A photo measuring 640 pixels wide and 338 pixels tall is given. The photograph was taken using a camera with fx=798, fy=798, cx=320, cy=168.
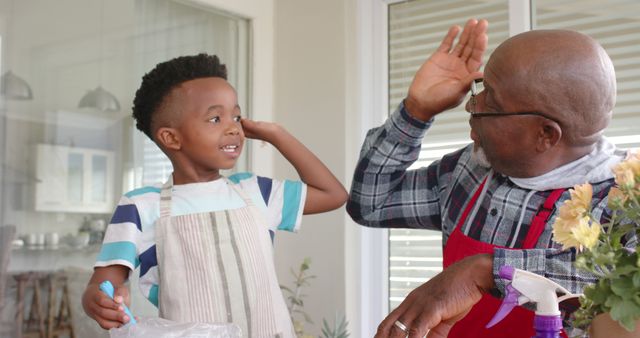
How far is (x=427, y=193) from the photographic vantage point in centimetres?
159

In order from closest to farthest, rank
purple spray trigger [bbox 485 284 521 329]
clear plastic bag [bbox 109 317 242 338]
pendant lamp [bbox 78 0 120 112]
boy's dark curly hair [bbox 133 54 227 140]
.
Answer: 1. purple spray trigger [bbox 485 284 521 329]
2. clear plastic bag [bbox 109 317 242 338]
3. boy's dark curly hair [bbox 133 54 227 140]
4. pendant lamp [bbox 78 0 120 112]

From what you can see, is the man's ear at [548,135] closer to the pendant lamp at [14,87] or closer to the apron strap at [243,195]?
the apron strap at [243,195]

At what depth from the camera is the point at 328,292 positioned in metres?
2.95

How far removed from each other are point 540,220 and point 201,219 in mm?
678

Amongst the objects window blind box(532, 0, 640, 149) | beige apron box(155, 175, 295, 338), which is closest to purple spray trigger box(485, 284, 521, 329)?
beige apron box(155, 175, 295, 338)

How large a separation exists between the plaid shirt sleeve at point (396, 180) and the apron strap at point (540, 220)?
0.29m

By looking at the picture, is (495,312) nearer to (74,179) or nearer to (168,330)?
(168,330)

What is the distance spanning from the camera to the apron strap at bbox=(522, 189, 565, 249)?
1.31m

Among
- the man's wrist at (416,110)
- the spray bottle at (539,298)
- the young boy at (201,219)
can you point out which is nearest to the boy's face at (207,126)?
the young boy at (201,219)

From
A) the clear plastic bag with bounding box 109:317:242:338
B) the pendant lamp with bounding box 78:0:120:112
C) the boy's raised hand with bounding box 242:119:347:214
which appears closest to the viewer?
the clear plastic bag with bounding box 109:317:242:338

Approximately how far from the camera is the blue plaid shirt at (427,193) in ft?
4.50

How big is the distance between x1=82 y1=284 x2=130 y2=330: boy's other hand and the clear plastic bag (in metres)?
0.03

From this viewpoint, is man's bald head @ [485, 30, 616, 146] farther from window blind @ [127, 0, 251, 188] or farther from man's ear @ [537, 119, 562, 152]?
window blind @ [127, 0, 251, 188]

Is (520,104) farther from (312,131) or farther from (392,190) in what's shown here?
(312,131)
